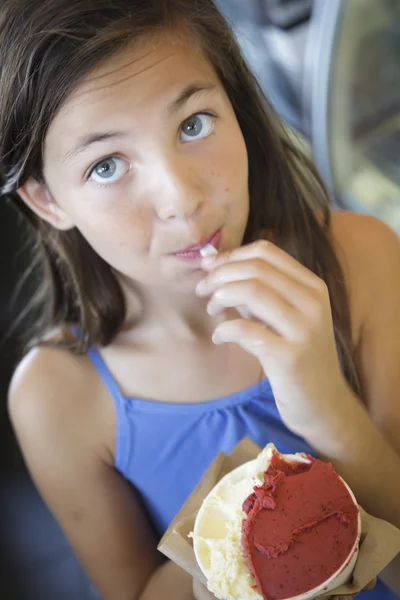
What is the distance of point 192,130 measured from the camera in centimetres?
70

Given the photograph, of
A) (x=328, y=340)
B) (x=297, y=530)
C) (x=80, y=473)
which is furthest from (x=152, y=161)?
(x=80, y=473)

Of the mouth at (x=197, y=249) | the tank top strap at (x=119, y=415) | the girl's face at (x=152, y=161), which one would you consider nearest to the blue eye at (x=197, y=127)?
the girl's face at (x=152, y=161)

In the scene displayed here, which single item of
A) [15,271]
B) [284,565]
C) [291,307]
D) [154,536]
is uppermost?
[15,271]

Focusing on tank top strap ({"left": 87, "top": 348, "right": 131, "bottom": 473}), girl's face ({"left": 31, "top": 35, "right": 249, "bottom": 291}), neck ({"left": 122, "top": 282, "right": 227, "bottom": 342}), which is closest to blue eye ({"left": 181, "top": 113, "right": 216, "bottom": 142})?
girl's face ({"left": 31, "top": 35, "right": 249, "bottom": 291})

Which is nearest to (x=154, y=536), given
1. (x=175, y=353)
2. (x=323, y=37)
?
(x=175, y=353)

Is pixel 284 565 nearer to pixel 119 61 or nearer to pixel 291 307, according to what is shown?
pixel 291 307

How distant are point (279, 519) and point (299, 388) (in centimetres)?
14

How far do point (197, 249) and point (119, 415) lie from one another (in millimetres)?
331

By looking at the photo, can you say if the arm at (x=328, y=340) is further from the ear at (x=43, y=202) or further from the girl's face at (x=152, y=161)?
the ear at (x=43, y=202)

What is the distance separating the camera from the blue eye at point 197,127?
0.69 metres

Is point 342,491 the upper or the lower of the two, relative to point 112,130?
lower

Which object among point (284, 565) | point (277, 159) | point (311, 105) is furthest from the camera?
point (311, 105)

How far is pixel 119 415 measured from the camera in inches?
36.1

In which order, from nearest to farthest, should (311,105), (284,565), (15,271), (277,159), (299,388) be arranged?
(284,565)
(299,388)
(277,159)
(311,105)
(15,271)
